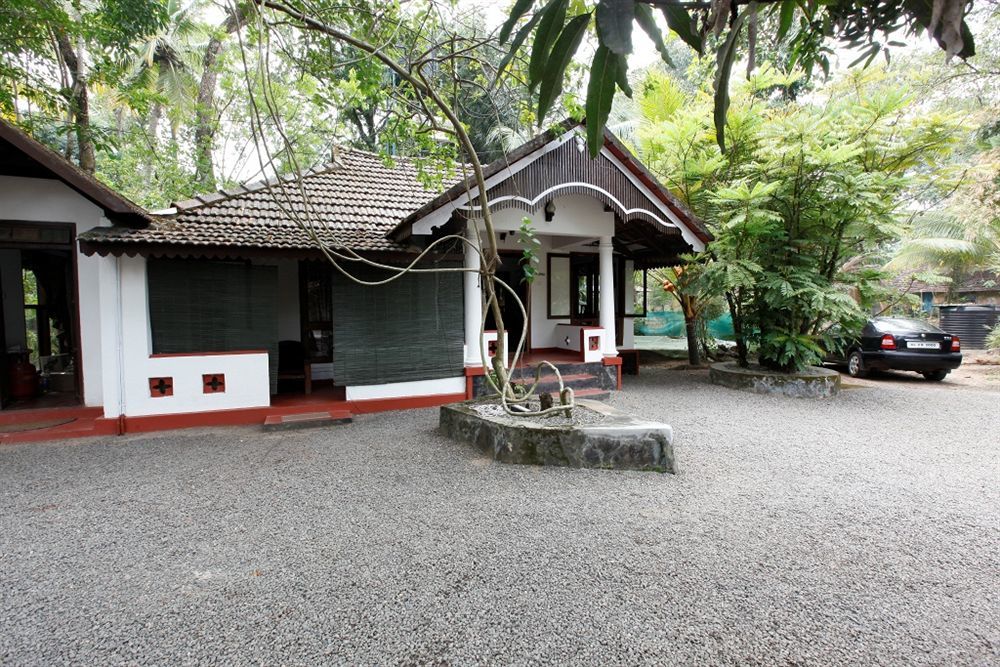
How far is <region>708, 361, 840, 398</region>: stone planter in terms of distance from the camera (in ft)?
27.7

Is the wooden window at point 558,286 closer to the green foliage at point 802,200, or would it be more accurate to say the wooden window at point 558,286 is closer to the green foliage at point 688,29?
the green foliage at point 802,200

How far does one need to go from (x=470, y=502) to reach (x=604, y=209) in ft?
20.2

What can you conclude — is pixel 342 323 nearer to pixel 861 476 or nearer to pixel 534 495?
pixel 534 495

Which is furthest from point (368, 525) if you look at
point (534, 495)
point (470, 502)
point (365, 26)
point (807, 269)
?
point (807, 269)

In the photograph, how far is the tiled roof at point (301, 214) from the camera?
19.9ft

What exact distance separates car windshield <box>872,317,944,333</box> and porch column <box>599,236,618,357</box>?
6.20 metres

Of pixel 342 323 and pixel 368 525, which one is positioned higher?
pixel 342 323

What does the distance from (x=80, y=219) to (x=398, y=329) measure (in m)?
4.29

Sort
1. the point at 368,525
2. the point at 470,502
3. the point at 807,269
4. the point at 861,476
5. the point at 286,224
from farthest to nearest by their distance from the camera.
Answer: the point at 807,269, the point at 286,224, the point at 861,476, the point at 470,502, the point at 368,525

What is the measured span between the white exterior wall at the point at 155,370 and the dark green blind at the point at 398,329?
4.16 feet

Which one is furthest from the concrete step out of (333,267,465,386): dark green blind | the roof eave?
the roof eave

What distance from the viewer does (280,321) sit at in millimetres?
8914

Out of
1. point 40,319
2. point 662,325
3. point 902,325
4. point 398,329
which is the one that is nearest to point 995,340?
point 902,325

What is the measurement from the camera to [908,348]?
9938 mm
